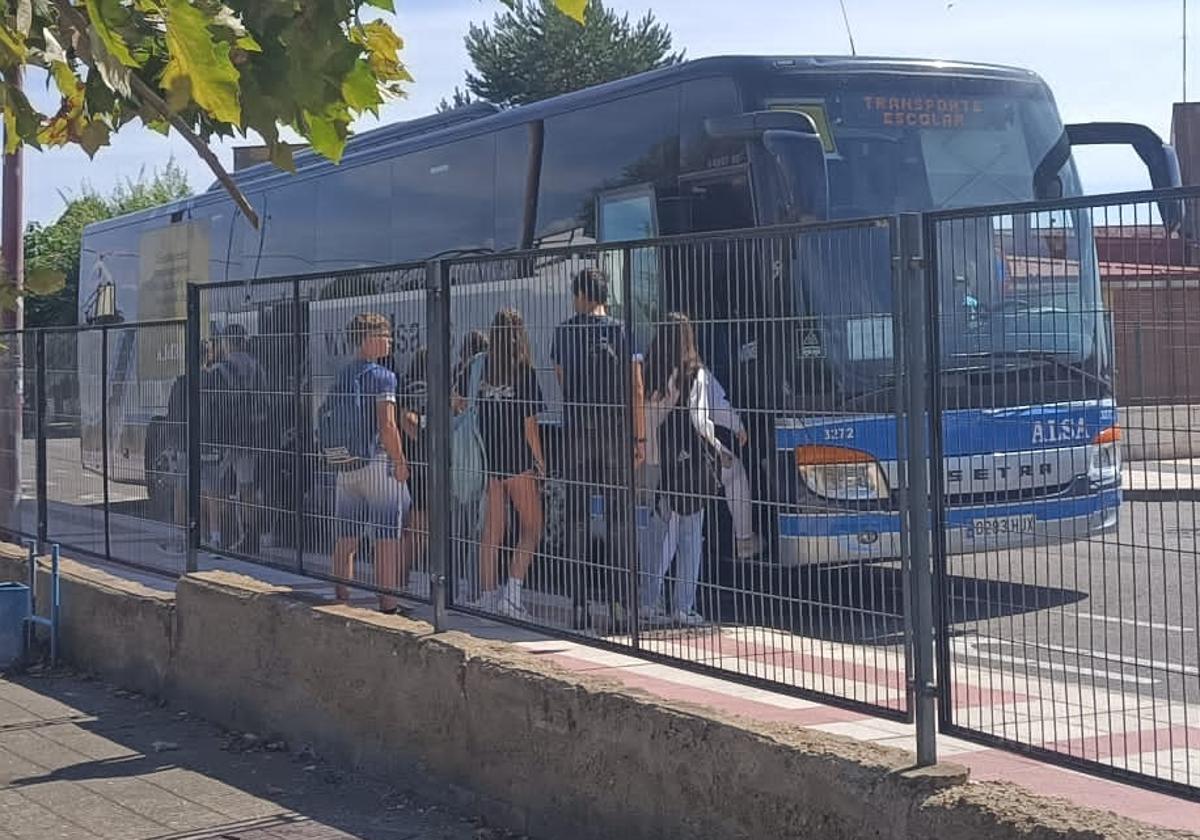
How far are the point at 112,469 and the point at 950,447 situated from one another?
7.17 m

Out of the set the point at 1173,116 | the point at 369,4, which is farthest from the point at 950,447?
the point at 1173,116

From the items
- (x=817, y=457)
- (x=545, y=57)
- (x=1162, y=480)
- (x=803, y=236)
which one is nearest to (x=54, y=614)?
(x=817, y=457)

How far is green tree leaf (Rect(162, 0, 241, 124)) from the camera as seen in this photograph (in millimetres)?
3391

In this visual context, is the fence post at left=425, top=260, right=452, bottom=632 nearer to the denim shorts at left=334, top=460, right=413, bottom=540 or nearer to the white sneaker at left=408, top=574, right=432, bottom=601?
the white sneaker at left=408, top=574, right=432, bottom=601

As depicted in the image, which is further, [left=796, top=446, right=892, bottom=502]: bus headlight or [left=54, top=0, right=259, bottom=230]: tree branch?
[left=796, top=446, right=892, bottom=502]: bus headlight

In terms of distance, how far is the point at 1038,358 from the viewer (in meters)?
4.84

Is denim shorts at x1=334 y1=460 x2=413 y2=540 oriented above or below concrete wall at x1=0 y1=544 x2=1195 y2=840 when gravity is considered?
above

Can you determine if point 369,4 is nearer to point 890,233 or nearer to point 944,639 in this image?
point 890,233

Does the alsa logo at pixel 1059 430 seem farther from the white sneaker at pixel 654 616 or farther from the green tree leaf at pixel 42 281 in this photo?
A: the green tree leaf at pixel 42 281

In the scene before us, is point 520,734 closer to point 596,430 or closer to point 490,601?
point 490,601

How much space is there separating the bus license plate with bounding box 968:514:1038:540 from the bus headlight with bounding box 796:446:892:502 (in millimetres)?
333

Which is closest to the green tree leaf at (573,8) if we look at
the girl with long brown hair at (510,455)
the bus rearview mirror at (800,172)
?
the girl with long brown hair at (510,455)

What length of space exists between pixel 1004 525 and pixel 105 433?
762cm

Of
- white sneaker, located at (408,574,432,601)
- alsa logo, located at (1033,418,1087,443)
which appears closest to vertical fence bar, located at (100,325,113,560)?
A: white sneaker, located at (408,574,432,601)
